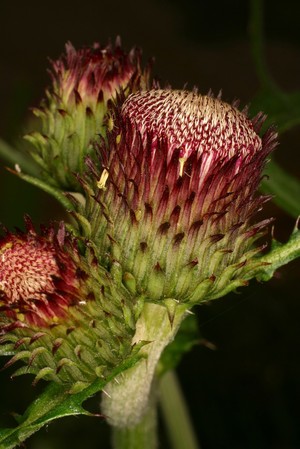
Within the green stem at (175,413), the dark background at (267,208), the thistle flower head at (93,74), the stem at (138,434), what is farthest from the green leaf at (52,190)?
the green stem at (175,413)

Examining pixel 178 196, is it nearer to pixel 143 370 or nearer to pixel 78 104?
pixel 143 370

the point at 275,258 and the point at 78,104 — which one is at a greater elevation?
the point at 78,104

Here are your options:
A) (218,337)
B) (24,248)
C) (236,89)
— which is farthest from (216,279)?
(236,89)

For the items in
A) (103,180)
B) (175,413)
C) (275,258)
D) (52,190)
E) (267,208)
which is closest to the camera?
(103,180)

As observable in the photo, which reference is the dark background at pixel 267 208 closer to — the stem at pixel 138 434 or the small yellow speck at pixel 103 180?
the stem at pixel 138 434

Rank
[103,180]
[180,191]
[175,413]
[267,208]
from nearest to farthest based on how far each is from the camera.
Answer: [180,191] → [103,180] → [175,413] → [267,208]


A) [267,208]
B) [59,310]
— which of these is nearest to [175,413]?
[59,310]

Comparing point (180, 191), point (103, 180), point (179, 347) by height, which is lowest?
point (179, 347)

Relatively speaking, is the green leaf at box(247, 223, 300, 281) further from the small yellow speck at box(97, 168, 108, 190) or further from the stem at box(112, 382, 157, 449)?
the stem at box(112, 382, 157, 449)
